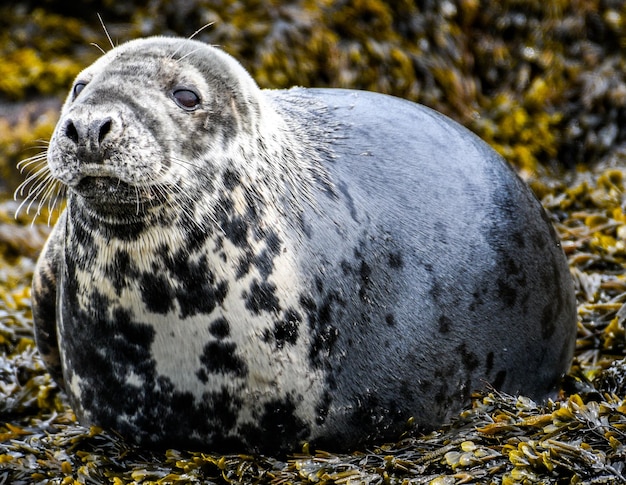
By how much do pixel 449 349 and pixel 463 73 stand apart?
3747 millimetres

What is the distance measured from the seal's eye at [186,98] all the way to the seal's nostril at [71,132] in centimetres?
42

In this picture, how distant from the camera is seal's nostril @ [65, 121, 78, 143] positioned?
3.32 metres

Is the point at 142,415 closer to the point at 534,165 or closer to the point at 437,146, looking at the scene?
the point at 437,146

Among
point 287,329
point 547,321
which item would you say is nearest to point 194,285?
point 287,329

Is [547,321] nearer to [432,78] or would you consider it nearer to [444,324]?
[444,324]

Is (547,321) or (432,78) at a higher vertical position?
(432,78)

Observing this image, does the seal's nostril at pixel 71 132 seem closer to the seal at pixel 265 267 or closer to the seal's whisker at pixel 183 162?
the seal at pixel 265 267

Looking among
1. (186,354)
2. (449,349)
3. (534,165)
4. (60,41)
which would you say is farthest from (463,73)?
(186,354)

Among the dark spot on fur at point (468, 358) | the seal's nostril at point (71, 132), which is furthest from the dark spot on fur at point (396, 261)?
the seal's nostril at point (71, 132)

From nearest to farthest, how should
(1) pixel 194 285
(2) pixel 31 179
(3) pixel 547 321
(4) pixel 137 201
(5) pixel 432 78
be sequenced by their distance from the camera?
(4) pixel 137 201 < (1) pixel 194 285 < (3) pixel 547 321 < (2) pixel 31 179 < (5) pixel 432 78

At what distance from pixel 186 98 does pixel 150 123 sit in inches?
9.1

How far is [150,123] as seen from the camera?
3436mm

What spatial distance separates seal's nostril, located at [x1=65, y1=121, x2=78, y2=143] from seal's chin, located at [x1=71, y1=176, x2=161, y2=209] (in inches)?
5.2

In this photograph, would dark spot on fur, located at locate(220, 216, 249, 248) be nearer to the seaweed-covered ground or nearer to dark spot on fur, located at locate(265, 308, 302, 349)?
dark spot on fur, located at locate(265, 308, 302, 349)
